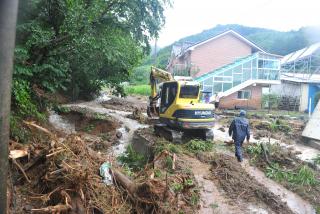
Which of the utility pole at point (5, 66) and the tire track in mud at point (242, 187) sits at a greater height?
the utility pole at point (5, 66)

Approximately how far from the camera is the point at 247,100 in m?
32.1

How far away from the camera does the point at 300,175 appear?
34.0 ft

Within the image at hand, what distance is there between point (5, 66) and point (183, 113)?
9.55 metres

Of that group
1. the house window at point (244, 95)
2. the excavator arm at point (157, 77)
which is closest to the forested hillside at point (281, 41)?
the house window at point (244, 95)

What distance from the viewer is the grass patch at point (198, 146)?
1294cm

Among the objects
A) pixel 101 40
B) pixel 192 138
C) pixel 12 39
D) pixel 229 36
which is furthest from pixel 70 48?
pixel 229 36

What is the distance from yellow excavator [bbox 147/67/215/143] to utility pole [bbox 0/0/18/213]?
9.26 m

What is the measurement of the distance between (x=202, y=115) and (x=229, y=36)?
28262mm

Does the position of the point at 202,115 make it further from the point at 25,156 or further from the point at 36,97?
the point at 25,156

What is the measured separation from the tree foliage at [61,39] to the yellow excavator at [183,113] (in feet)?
9.43

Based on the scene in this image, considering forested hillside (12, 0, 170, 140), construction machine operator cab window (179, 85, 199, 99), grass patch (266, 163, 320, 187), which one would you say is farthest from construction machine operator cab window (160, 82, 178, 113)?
grass patch (266, 163, 320, 187)

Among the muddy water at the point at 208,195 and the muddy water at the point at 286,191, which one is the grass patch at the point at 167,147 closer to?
the muddy water at the point at 208,195

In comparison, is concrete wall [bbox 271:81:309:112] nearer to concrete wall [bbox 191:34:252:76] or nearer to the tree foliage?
concrete wall [bbox 191:34:252:76]

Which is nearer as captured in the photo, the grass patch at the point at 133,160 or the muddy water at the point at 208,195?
the muddy water at the point at 208,195
